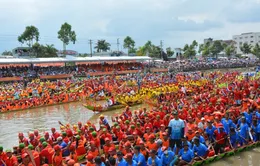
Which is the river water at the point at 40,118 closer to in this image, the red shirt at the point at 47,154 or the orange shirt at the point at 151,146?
the red shirt at the point at 47,154

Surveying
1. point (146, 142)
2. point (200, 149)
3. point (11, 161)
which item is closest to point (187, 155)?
point (200, 149)

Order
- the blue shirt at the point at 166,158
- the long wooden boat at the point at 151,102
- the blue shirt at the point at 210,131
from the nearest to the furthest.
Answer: the blue shirt at the point at 166,158
the blue shirt at the point at 210,131
the long wooden boat at the point at 151,102

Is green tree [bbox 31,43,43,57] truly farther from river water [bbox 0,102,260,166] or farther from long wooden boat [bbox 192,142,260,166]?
long wooden boat [bbox 192,142,260,166]

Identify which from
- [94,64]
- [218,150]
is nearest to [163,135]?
[218,150]

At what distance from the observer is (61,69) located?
38.8 m

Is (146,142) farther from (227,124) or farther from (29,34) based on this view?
(29,34)

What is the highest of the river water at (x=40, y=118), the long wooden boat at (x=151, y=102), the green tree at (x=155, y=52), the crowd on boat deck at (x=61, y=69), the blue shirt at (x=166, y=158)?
the green tree at (x=155, y=52)

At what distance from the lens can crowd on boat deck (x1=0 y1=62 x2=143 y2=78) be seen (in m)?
34.3

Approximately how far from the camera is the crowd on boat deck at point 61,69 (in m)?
34.3

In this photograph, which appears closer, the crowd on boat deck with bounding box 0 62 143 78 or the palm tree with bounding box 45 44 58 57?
the crowd on boat deck with bounding box 0 62 143 78

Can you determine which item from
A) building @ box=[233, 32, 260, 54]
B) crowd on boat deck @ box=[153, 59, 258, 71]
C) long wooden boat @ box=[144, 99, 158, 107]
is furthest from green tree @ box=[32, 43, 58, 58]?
building @ box=[233, 32, 260, 54]

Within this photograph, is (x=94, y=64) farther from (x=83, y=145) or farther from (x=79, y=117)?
(x=83, y=145)

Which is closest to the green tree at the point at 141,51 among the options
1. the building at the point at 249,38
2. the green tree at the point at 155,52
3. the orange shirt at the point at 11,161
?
the green tree at the point at 155,52

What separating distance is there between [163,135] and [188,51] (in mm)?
68683
